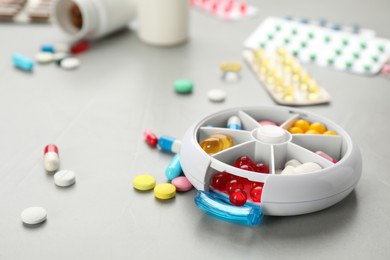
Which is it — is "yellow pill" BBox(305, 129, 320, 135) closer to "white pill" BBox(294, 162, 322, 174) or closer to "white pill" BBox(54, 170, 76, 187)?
"white pill" BBox(294, 162, 322, 174)

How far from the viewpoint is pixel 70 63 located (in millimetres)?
1236

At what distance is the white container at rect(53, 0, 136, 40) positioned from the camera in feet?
4.23

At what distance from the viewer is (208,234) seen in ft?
2.38

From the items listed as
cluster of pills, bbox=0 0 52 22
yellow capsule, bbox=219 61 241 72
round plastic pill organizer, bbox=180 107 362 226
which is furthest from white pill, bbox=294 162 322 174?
cluster of pills, bbox=0 0 52 22

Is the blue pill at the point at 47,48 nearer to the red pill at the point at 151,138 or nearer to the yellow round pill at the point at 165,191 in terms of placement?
the red pill at the point at 151,138

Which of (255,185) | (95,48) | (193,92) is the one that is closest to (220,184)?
(255,185)

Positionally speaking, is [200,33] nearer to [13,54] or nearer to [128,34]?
[128,34]

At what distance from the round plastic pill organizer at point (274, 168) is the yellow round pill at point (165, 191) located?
31 mm

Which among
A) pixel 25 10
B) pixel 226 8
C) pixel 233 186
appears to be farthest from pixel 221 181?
pixel 25 10

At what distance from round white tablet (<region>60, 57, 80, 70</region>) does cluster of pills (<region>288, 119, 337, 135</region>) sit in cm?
56

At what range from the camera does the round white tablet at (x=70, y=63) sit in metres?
1.23

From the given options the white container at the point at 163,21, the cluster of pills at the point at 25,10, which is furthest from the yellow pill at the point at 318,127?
the cluster of pills at the point at 25,10

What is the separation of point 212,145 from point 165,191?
3.7 inches

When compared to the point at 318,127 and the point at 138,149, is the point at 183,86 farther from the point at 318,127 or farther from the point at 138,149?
the point at 318,127
